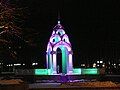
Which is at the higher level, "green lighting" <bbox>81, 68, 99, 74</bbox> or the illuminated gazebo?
the illuminated gazebo

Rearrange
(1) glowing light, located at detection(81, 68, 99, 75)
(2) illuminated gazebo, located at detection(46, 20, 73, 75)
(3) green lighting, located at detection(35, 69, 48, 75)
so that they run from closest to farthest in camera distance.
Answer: (2) illuminated gazebo, located at detection(46, 20, 73, 75), (3) green lighting, located at detection(35, 69, 48, 75), (1) glowing light, located at detection(81, 68, 99, 75)

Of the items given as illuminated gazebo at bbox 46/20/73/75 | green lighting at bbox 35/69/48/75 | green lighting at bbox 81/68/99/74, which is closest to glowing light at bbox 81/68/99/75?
green lighting at bbox 81/68/99/74

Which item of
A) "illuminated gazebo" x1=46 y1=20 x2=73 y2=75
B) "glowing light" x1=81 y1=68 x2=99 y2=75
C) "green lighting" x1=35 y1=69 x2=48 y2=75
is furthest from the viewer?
"glowing light" x1=81 y1=68 x2=99 y2=75

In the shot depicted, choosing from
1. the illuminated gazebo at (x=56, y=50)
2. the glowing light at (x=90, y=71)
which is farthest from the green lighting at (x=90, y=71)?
the illuminated gazebo at (x=56, y=50)

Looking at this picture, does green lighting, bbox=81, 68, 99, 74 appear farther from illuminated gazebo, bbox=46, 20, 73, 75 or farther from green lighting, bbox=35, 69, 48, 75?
green lighting, bbox=35, 69, 48, 75

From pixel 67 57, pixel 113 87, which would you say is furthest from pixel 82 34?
pixel 113 87

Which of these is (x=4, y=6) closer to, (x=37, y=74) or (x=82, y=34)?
(x=37, y=74)

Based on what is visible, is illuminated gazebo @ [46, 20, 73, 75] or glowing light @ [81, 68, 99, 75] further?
glowing light @ [81, 68, 99, 75]

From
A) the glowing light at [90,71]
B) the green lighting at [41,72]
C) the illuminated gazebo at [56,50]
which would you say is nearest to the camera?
the illuminated gazebo at [56,50]

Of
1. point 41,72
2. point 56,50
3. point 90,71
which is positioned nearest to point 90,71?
point 90,71

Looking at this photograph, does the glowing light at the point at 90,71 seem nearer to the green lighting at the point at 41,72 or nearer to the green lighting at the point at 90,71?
the green lighting at the point at 90,71

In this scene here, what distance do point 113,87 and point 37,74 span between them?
21553 mm

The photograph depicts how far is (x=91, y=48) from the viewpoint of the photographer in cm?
7712

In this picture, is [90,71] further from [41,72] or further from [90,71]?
[41,72]
